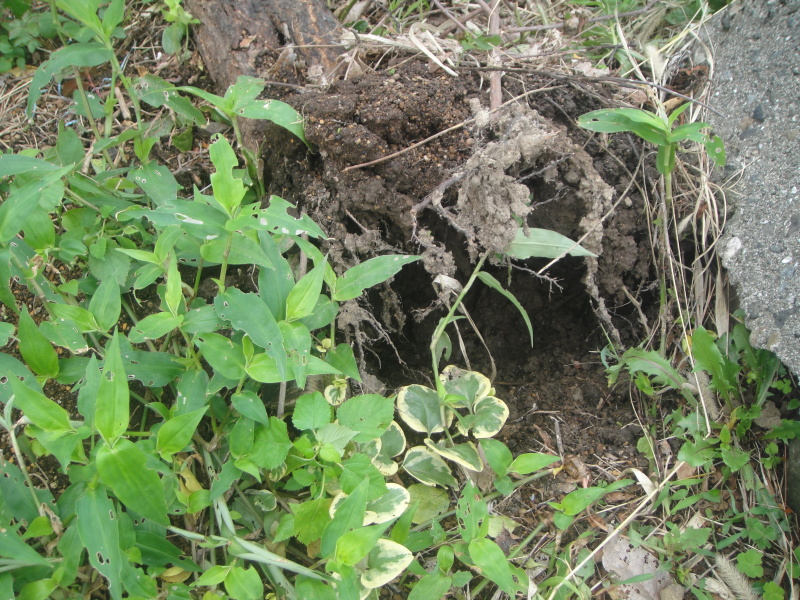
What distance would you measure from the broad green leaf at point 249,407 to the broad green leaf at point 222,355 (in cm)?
5

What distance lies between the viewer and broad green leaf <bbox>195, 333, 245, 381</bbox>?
4.43ft

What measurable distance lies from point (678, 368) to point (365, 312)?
957mm

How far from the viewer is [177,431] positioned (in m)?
1.27

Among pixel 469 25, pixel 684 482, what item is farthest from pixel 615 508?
pixel 469 25

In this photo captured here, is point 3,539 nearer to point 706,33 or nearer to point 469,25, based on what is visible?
point 469,25

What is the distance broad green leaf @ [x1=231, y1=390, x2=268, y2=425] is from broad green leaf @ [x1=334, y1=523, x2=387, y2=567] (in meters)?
0.33

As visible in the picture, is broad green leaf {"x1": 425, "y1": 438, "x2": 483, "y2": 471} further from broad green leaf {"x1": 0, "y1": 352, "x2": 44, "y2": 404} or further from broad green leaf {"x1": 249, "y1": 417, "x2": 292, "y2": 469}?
broad green leaf {"x1": 0, "y1": 352, "x2": 44, "y2": 404}

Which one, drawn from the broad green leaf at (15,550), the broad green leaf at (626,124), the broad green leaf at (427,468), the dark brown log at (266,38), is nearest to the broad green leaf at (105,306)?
the broad green leaf at (15,550)

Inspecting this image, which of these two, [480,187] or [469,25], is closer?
[480,187]

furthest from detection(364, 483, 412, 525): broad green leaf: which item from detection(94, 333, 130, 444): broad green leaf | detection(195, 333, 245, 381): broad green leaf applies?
detection(94, 333, 130, 444): broad green leaf

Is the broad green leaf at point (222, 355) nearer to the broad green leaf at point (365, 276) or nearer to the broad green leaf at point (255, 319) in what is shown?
the broad green leaf at point (255, 319)

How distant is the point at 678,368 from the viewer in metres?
1.77

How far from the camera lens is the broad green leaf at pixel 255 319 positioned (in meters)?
1.29

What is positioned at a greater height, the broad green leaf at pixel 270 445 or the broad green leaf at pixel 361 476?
the broad green leaf at pixel 270 445
